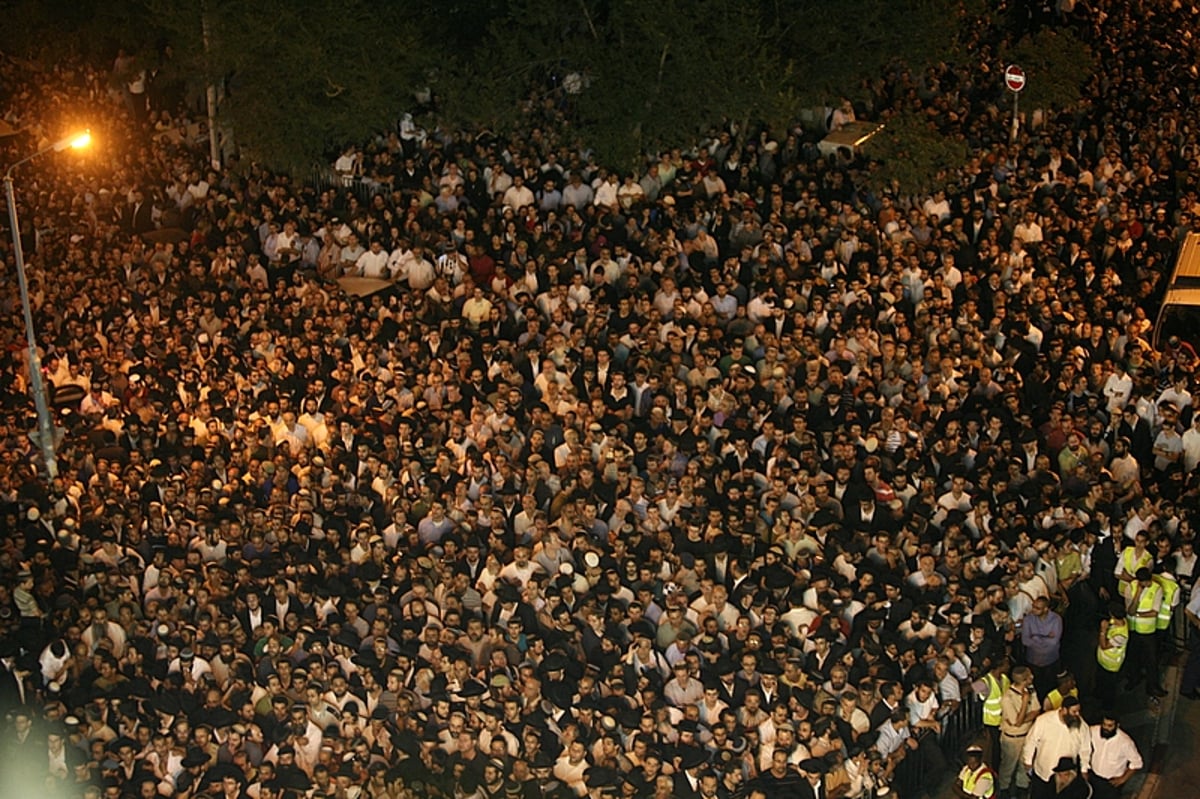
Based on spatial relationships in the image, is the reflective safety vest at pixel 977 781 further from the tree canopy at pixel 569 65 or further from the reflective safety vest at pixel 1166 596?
the tree canopy at pixel 569 65

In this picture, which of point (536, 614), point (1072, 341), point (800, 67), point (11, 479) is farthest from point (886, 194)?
point (11, 479)

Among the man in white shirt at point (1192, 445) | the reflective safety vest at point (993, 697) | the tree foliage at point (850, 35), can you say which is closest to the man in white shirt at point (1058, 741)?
the reflective safety vest at point (993, 697)

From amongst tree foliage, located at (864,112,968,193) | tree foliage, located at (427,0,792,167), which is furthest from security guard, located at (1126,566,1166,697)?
tree foliage, located at (427,0,792,167)

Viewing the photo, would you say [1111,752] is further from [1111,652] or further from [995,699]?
[1111,652]

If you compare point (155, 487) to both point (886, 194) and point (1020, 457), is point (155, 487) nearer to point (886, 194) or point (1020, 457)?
point (1020, 457)

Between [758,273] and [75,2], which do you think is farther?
[75,2]

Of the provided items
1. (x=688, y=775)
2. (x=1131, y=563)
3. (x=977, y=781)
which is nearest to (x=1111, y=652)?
(x=1131, y=563)
